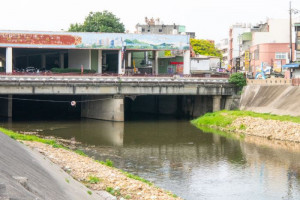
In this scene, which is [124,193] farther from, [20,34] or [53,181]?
[20,34]

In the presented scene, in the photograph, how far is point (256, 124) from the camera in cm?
5584

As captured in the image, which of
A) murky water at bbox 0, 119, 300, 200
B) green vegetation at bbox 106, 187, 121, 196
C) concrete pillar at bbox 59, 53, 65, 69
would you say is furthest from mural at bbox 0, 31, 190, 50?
green vegetation at bbox 106, 187, 121, 196

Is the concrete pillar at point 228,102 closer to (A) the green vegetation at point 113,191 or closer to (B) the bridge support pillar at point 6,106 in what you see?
(B) the bridge support pillar at point 6,106

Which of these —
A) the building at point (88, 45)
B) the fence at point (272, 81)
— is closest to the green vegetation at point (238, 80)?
the fence at point (272, 81)

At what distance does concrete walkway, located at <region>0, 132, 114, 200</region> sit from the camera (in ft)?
46.7

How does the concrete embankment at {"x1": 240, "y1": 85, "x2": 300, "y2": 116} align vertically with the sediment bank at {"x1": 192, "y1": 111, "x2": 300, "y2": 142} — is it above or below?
above

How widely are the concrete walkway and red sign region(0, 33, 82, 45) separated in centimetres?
5046

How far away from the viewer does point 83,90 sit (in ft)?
214

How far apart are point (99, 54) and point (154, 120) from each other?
16.0 m

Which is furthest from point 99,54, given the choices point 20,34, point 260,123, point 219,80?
point 260,123

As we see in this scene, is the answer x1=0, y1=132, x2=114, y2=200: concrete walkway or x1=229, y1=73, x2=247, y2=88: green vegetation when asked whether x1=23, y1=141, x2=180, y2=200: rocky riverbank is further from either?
x1=229, y1=73, x2=247, y2=88: green vegetation

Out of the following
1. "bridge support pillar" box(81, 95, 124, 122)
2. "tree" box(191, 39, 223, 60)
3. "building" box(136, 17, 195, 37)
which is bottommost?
"bridge support pillar" box(81, 95, 124, 122)

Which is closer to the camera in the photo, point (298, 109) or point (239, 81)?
point (298, 109)

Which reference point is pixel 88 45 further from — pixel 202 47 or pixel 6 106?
pixel 202 47
